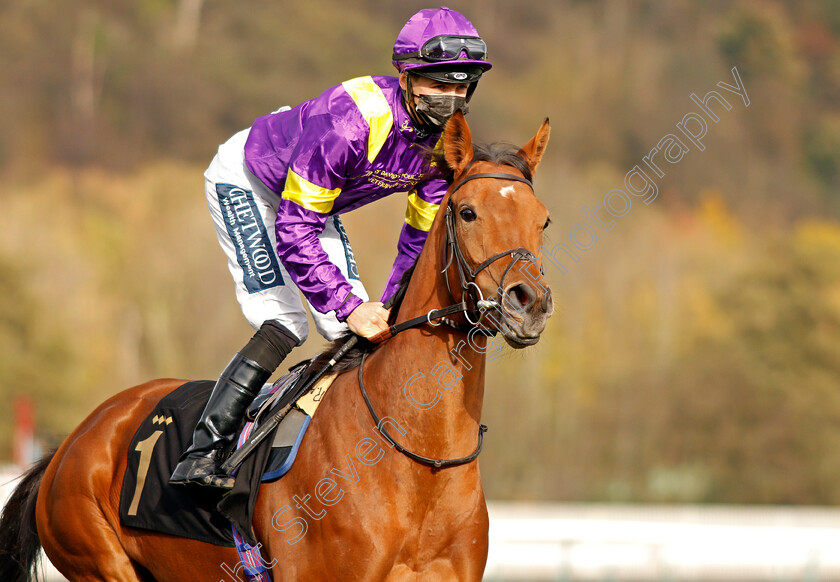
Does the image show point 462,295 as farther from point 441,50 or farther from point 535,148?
point 441,50

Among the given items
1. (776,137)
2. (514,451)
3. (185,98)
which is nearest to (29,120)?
(185,98)

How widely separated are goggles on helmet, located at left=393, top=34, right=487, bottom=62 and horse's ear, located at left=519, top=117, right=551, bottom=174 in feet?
1.31

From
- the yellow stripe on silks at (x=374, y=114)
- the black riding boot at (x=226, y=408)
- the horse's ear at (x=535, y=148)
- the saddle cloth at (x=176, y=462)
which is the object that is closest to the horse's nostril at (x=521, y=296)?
the horse's ear at (x=535, y=148)

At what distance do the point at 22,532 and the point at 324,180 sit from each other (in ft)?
7.58

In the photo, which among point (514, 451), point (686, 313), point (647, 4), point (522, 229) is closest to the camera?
point (522, 229)

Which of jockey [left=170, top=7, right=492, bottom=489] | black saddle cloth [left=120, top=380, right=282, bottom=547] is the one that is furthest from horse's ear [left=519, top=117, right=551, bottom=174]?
black saddle cloth [left=120, top=380, right=282, bottom=547]

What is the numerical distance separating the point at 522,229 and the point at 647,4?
2936 centimetres

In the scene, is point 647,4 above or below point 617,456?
above

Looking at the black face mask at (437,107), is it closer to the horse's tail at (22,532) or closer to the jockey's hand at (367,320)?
the jockey's hand at (367,320)

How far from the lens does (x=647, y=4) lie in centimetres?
2998

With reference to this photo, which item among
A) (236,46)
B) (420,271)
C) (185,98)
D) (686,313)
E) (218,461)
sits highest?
(236,46)

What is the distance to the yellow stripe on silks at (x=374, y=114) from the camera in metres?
3.48

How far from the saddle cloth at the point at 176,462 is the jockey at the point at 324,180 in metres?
0.09

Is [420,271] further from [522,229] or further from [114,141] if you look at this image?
[114,141]
